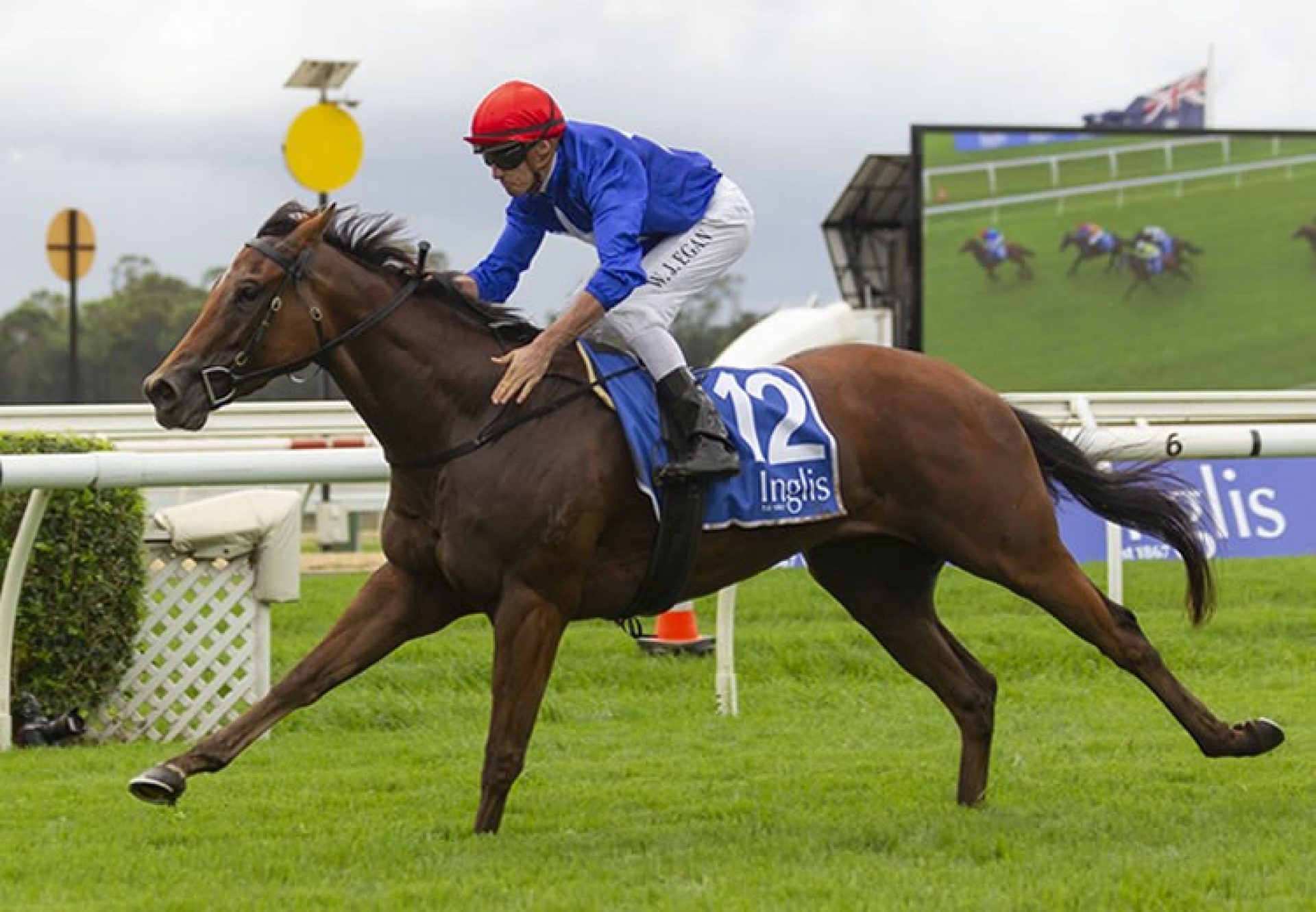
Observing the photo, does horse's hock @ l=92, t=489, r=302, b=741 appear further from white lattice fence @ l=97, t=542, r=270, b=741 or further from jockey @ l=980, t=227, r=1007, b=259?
jockey @ l=980, t=227, r=1007, b=259

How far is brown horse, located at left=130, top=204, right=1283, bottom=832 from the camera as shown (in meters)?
5.07

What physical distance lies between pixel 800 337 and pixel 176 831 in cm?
1321

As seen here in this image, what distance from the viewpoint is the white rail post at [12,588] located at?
6.52 meters

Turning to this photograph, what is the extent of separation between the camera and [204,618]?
23.6 ft

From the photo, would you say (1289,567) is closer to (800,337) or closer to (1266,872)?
(1266,872)

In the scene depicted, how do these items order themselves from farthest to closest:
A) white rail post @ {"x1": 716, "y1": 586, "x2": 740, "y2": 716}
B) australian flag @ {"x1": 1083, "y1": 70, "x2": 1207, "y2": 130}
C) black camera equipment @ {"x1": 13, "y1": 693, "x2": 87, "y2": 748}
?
australian flag @ {"x1": 1083, "y1": 70, "x2": 1207, "y2": 130} → white rail post @ {"x1": 716, "y1": 586, "x2": 740, "y2": 716} → black camera equipment @ {"x1": 13, "y1": 693, "x2": 87, "y2": 748}

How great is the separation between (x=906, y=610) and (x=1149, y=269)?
14859mm

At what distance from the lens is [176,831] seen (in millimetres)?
5207

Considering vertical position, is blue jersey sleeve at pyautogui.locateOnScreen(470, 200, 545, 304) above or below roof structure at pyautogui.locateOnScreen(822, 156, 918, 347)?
below

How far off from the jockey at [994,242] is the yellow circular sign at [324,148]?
21.2 ft

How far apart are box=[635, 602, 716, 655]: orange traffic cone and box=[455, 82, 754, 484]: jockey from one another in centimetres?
288

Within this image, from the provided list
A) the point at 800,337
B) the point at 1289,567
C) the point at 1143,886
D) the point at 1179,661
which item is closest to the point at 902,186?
the point at 800,337

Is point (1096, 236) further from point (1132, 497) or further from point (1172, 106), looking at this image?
point (1132, 497)

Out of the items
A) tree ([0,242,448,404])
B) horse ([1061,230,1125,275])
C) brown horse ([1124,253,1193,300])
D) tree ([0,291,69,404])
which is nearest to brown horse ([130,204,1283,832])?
tree ([0,242,448,404])
